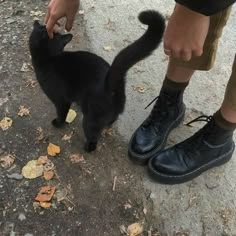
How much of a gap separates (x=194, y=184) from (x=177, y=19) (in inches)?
35.2

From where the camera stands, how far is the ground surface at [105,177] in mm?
1784

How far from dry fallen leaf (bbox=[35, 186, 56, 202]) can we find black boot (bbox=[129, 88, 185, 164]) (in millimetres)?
379

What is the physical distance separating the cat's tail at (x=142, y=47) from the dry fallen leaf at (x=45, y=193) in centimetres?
51

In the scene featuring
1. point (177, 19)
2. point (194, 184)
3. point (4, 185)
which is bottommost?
point (4, 185)

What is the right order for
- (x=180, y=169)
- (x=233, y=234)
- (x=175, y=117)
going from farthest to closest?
(x=175, y=117), (x=180, y=169), (x=233, y=234)

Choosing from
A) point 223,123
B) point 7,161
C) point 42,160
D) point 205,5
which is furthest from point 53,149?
point 205,5

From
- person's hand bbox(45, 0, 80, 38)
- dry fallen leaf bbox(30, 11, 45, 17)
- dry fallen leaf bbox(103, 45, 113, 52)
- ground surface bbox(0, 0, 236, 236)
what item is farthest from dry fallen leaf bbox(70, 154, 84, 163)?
dry fallen leaf bbox(30, 11, 45, 17)

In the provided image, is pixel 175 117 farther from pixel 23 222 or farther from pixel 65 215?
pixel 23 222

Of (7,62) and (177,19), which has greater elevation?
(177,19)

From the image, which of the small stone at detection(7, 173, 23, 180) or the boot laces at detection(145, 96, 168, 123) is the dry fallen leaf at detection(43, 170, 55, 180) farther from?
the boot laces at detection(145, 96, 168, 123)

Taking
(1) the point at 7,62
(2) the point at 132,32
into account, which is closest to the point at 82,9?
(2) the point at 132,32

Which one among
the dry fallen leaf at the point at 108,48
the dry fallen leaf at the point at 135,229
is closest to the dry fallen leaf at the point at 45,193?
the dry fallen leaf at the point at 135,229

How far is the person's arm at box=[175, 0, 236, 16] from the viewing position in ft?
3.84

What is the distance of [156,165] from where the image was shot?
1906 millimetres
